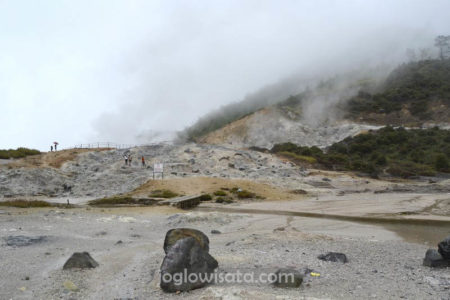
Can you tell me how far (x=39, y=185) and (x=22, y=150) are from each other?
22043 mm

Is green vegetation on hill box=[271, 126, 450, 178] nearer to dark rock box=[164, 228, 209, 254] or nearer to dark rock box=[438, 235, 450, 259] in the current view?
dark rock box=[438, 235, 450, 259]

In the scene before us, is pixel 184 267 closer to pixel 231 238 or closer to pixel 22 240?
pixel 231 238

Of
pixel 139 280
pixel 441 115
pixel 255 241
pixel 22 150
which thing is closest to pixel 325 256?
pixel 255 241

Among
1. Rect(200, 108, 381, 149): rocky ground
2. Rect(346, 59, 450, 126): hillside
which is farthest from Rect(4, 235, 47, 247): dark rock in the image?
Rect(346, 59, 450, 126): hillside

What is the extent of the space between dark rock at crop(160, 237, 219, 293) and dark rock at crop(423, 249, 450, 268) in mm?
6261

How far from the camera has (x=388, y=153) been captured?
6594 centimetres

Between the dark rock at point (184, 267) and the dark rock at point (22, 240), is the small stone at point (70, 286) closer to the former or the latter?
the dark rock at point (184, 267)

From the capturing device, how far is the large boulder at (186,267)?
800 cm

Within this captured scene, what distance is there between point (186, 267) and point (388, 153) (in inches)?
2586

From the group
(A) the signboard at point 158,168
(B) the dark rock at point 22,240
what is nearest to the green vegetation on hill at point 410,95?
(A) the signboard at point 158,168

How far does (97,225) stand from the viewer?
19062 mm

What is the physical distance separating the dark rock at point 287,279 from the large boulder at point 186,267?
1.60 meters

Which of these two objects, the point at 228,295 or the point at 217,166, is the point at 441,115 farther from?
the point at 228,295

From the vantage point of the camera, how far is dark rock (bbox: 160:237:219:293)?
7.99 metres
